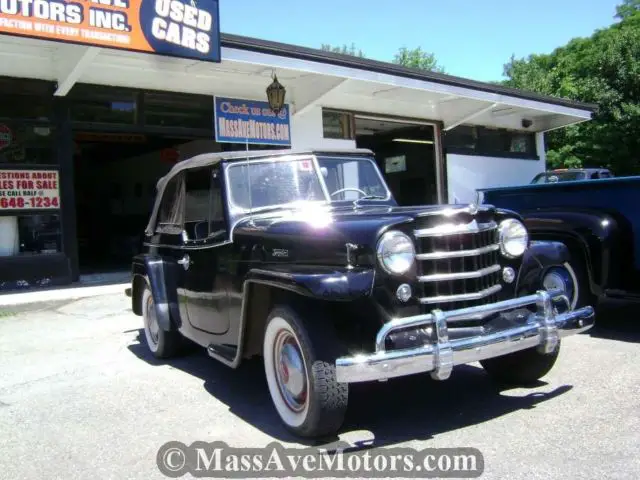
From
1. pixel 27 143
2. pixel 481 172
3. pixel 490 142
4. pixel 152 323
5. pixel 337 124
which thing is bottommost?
pixel 152 323

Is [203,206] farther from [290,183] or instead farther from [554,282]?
[554,282]

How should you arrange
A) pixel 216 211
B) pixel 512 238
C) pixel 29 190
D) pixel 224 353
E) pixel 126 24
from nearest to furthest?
1. pixel 512 238
2. pixel 224 353
3. pixel 216 211
4. pixel 126 24
5. pixel 29 190

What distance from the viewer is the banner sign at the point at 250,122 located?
11.8 metres

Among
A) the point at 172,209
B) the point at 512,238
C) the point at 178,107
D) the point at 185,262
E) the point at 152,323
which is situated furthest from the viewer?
the point at 178,107

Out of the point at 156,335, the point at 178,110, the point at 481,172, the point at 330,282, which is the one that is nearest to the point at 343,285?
the point at 330,282

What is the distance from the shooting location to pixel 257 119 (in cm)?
1225

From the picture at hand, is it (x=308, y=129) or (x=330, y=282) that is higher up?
(x=308, y=129)

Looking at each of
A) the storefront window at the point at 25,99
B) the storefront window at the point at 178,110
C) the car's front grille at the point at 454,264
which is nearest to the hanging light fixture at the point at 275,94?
the storefront window at the point at 178,110

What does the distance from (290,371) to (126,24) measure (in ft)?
23.0

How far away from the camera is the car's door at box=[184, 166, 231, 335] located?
4398 mm

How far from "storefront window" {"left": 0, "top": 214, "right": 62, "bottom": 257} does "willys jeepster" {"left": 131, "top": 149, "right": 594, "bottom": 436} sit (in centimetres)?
629

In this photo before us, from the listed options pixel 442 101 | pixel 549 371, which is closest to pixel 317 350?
pixel 549 371

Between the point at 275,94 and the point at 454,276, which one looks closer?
the point at 454,276

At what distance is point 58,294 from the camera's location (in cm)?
945
